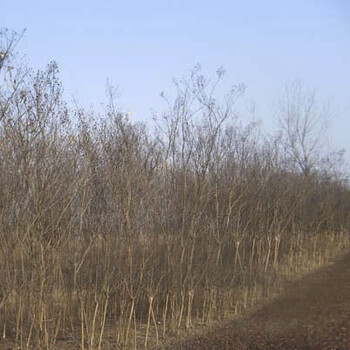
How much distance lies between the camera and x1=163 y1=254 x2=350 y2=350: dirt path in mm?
8234

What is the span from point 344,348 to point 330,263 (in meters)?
12.3

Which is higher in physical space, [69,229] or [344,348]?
[69,229]

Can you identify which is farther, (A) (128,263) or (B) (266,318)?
(B) (266,318)

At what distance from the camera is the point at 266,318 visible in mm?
10203

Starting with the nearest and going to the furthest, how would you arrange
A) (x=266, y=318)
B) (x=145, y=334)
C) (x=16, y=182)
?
1. (x=16, y=182)
2. (x=145, y=334)
3. (x=266, y=318)

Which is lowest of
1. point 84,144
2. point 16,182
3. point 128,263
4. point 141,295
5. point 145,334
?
point 145,334

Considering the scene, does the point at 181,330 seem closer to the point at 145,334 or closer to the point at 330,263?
the point at 145,334

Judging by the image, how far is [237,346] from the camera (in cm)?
830

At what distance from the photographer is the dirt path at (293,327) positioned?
8.23 m

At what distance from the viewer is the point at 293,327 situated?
29.4 feet

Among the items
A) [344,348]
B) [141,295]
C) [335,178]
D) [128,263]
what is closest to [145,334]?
[141,295]

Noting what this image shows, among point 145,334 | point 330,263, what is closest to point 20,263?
point 145,334

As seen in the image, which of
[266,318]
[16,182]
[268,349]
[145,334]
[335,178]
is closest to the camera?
[16,182]

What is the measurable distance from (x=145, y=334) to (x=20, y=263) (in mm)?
2613
